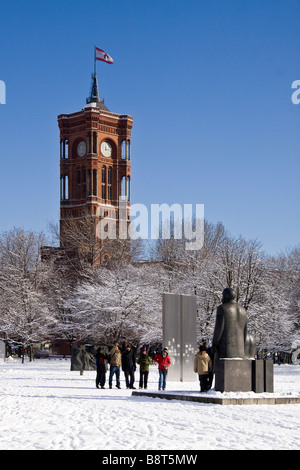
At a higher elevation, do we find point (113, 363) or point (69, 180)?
point (69, 180)

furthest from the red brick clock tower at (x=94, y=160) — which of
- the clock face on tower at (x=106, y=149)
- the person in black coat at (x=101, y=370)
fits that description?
the person in black coat at (x=101, y=370)

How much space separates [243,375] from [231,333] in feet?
3.87

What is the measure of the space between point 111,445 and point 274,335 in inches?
1584

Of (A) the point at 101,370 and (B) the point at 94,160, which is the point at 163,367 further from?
(B) the point at 94,160

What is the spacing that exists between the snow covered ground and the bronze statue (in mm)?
1199

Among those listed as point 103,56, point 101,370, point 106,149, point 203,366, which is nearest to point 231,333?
point 203,366

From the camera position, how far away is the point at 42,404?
1814 cm

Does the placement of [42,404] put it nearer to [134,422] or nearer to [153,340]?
[134,422]

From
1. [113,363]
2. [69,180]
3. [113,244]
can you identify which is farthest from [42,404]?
[69,180]

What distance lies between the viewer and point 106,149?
10056 cm

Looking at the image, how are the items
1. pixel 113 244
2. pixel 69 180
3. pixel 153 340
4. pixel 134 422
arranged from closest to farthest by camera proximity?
pixel 134 422, pixel 153 340, pixel 113 244, pixel 69 180

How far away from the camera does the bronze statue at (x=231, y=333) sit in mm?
19500

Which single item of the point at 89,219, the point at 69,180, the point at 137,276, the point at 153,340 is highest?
the point at 69,180

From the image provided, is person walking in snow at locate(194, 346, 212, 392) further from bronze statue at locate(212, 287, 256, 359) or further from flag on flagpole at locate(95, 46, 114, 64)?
flag on flagpole at locate(95, 46, 114, 64)
